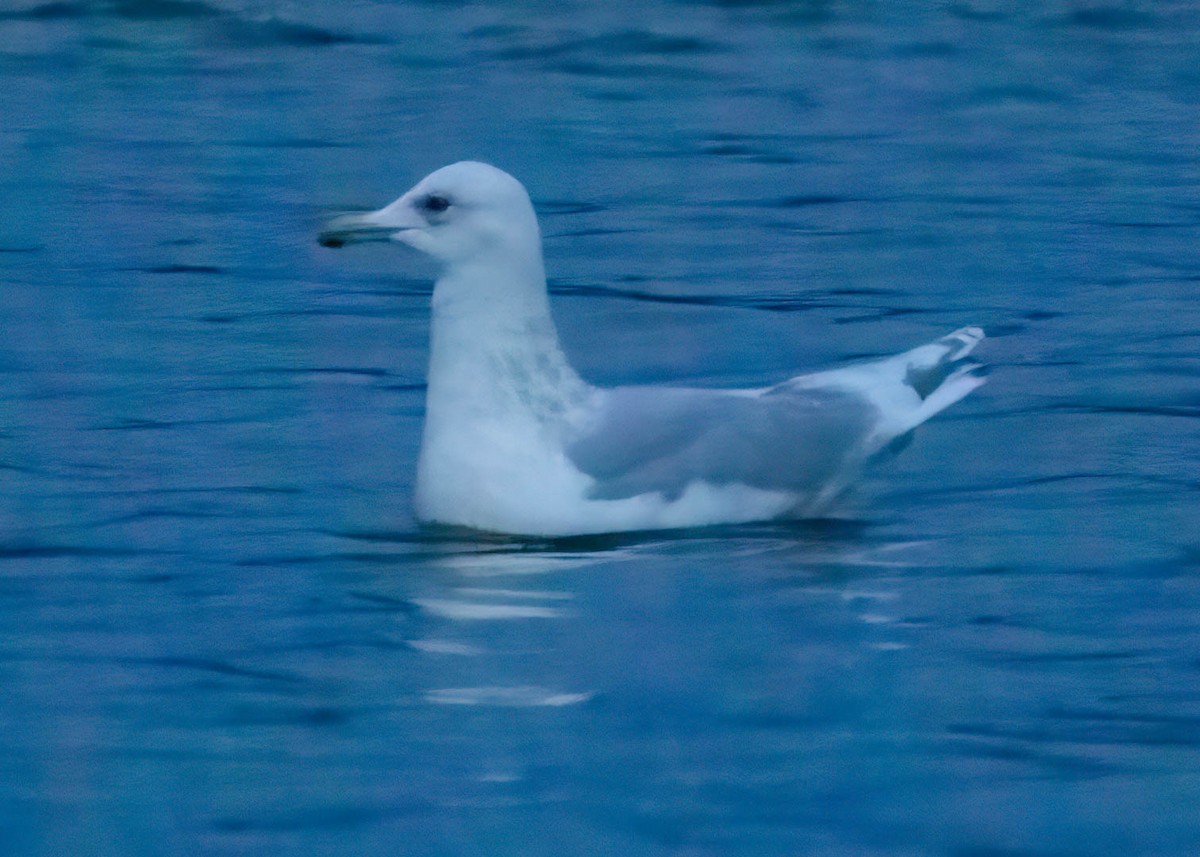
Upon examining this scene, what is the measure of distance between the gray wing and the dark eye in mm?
783

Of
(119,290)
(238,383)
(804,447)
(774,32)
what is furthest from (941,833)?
(774,32)

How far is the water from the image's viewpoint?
659 cm

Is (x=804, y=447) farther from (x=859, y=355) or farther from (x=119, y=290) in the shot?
(x=119, y=290)

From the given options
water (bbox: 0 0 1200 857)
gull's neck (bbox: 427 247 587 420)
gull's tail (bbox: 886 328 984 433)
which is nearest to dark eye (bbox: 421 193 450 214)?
gull's neck (bbox: 427 247 587 420)

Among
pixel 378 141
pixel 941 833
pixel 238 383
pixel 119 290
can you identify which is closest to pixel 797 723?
pixel 941 833

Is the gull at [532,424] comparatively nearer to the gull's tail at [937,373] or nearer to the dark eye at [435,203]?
the dark eye at [435,203]

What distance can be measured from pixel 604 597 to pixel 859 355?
3372mm

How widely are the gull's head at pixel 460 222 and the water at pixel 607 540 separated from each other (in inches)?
36.6

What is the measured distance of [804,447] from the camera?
8.53 metres

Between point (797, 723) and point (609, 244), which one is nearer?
point (797, 723)

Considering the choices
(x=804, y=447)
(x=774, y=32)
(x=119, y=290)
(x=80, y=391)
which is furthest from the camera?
(x=774, y=32)

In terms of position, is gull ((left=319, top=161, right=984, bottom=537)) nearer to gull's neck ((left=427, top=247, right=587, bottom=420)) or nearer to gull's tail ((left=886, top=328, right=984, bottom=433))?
gull's neck ((left=427, top=247, right=587, bottom=420))

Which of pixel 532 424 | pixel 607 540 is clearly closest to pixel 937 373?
pixel 607 540

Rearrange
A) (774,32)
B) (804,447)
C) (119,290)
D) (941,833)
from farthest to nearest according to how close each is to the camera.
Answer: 1. (774,32)
2. (119,290)
3. (804,447)
4. (941,833)
